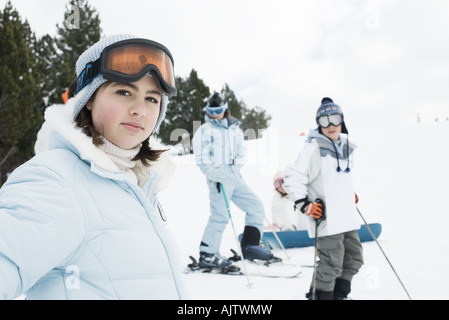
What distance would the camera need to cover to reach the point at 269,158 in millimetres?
16188

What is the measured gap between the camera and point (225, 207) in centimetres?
490

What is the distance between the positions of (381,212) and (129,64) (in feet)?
25.5

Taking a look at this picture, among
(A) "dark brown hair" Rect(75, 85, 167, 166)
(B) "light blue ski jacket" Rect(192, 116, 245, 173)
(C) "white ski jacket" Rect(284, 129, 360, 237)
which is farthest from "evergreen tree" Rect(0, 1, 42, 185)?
(A) "dark brown hair" Rect(75, 85, 167, 166)

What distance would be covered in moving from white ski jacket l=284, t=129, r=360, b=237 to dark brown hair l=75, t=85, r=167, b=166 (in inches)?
86.2

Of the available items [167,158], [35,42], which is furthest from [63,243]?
[35,42]

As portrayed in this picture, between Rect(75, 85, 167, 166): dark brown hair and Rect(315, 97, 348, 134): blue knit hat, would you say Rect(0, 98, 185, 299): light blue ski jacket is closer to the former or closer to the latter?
Rect(75, 85, 167, 166): dark brown hair

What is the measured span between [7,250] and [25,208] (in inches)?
4.0

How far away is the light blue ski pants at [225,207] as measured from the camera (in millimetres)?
4820

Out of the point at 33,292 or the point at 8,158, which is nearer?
the point at 33,292

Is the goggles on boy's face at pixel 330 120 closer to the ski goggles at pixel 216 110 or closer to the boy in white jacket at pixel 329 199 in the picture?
the boy in white jacket at pixel 329 199

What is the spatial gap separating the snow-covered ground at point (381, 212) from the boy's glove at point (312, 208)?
2.98 ft

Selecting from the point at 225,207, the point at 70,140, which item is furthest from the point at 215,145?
the point at 70,140

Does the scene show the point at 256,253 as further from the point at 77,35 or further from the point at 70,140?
the point at 77,35
